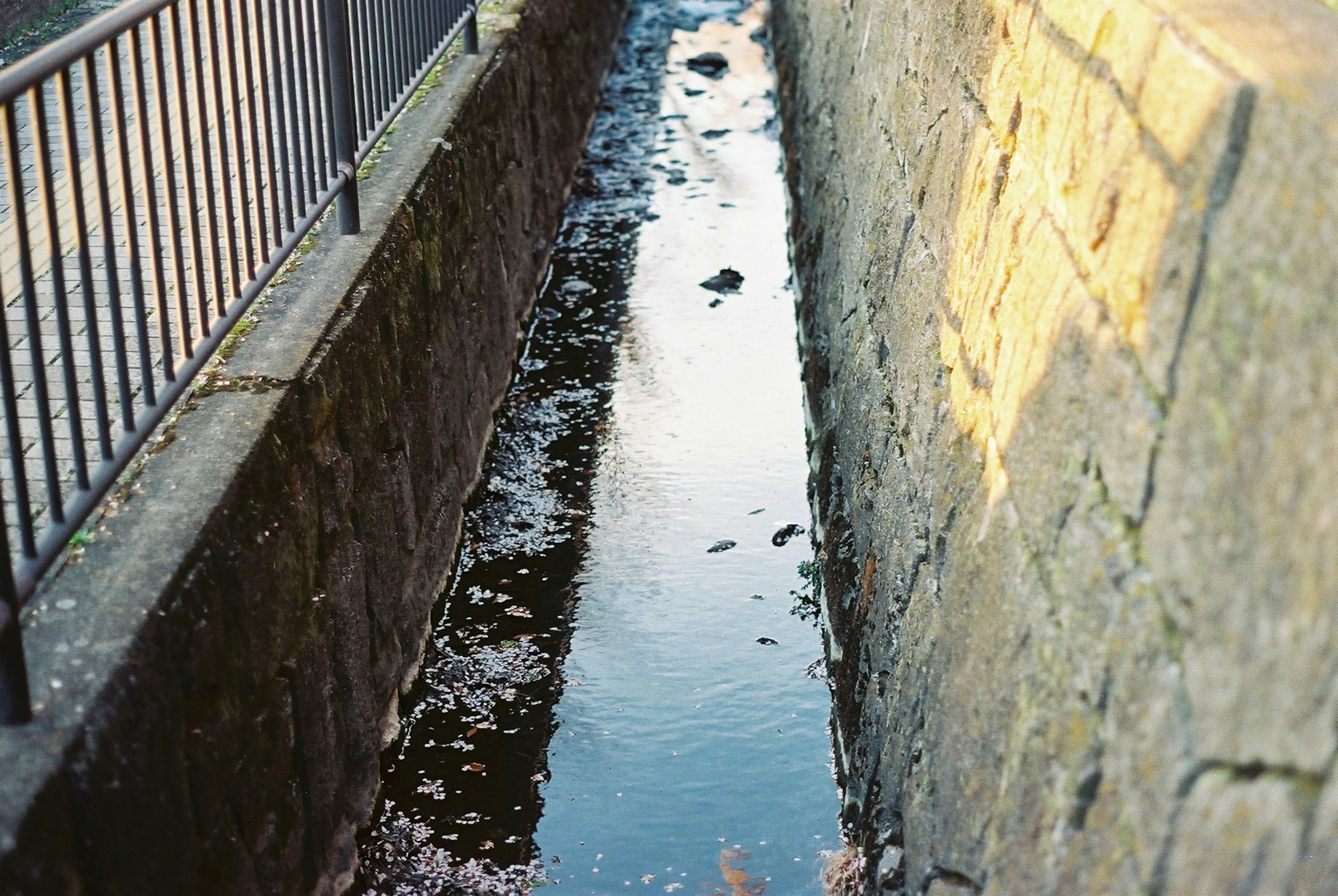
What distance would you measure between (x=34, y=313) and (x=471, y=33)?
13.5 feet

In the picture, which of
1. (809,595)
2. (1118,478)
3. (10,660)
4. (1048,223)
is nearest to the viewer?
(1118,478)

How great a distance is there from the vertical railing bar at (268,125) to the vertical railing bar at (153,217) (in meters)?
0.69

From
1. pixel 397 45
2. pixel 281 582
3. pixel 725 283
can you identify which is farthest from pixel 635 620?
pixel 725 283

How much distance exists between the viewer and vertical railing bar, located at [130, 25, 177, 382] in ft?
9.09

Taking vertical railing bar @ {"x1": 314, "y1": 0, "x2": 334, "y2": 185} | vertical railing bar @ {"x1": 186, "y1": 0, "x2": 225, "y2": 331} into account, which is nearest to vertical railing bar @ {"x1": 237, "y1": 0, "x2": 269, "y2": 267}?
vertical railing bar @ {"x1": 186, "y1": 0, "x2": 225, "y2": 331}

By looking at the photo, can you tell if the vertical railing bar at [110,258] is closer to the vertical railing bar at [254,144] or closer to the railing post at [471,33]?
the vertical railing bar at [254,144]

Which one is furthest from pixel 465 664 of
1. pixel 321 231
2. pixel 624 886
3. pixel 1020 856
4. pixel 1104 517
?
pixel 1104 517

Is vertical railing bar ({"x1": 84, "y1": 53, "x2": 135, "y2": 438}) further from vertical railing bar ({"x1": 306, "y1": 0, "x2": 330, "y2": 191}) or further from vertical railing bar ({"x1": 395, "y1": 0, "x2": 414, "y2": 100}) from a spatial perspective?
vertical railing bar ({"x1": 395, "y1": 0, "x2": 414, "y2": 100})

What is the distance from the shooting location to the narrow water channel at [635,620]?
3.58 m

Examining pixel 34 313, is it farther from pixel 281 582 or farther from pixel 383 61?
pixel 383 61

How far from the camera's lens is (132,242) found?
2736mm

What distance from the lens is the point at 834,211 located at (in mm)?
6078

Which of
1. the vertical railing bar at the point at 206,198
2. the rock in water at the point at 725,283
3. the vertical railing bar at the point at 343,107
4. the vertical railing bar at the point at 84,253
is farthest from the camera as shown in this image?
the rock in water at the point at 725,283

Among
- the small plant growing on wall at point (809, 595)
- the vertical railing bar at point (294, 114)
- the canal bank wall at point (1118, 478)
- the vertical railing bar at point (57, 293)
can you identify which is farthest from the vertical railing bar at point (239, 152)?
the small plant growing on wall at point (809, 595)
